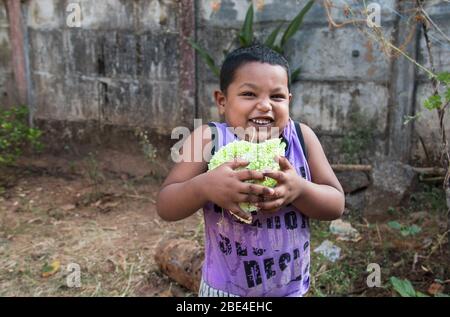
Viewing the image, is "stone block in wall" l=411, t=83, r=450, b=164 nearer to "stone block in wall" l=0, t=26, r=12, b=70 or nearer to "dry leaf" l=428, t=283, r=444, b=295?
"dry leaf" l=428, t=283, r=444, b=295

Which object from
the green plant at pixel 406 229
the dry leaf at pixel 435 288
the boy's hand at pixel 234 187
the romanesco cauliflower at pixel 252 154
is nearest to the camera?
the boy's hand at pixel 234 187

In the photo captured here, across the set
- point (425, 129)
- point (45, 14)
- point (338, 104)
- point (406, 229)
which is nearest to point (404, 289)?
point (406, 229)

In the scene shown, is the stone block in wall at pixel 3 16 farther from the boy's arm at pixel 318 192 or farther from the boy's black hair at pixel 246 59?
the boy's arm at pixel 318 192

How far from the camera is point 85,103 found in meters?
5.64

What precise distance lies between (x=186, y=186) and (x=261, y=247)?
34cm

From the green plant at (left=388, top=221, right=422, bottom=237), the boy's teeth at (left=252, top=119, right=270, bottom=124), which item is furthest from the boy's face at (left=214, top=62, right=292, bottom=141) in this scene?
the green plant at (left=388, top=221, right=422, bottom=237)

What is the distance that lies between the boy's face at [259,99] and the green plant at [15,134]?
3.84 meters

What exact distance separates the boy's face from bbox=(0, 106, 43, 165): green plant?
12.6 feet

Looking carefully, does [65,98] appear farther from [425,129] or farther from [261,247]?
[261,247]

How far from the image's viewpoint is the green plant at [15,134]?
5.05 metres

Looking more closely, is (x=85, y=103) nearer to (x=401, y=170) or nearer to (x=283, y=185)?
(x=401, y=170)

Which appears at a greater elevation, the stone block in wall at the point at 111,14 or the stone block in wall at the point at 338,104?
the stone block in wall at the point at 111,14

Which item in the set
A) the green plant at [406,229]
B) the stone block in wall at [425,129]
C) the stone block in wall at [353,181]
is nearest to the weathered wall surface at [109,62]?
the stone block in wall at [353,181]
